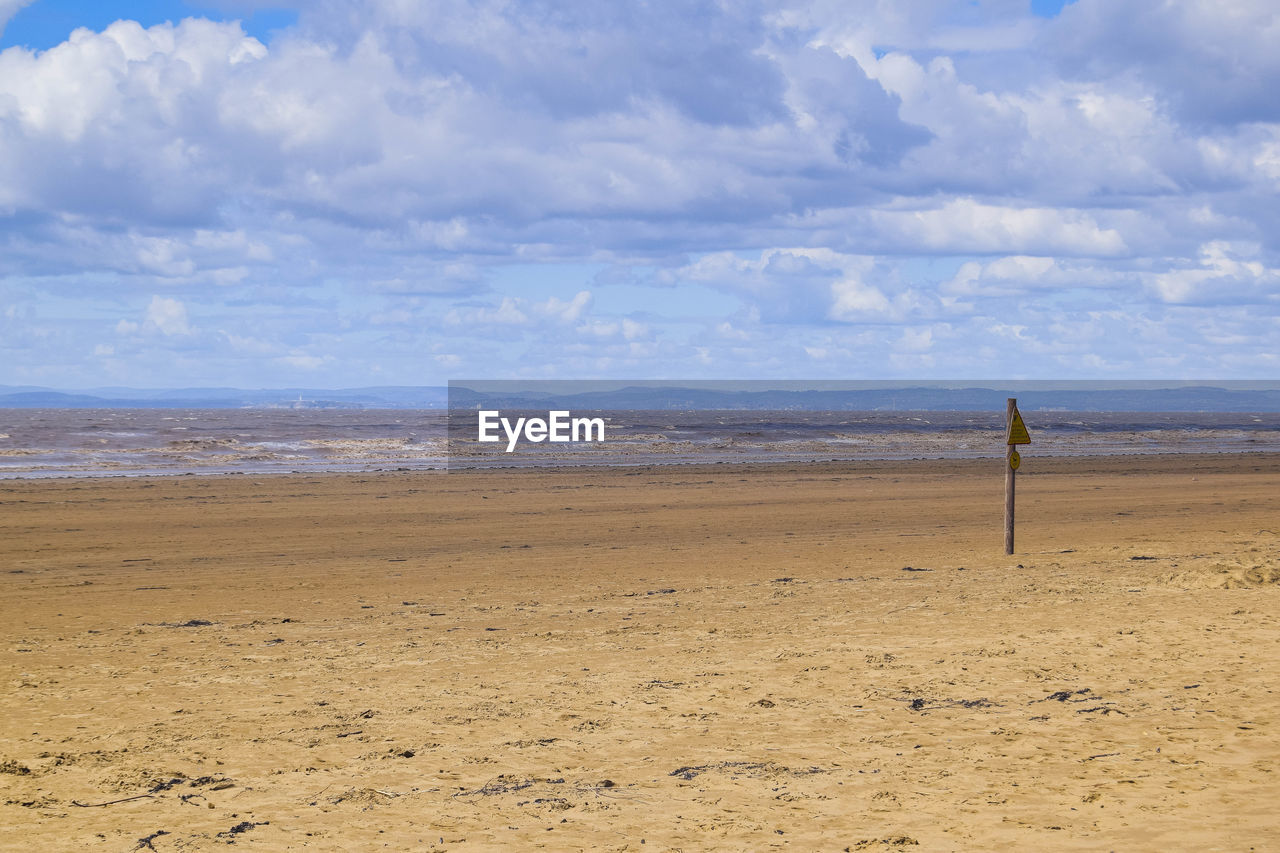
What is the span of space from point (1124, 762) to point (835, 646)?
3.41m

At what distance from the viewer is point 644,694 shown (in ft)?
25.3

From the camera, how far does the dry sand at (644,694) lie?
529 cm

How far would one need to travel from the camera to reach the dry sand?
5289 mm

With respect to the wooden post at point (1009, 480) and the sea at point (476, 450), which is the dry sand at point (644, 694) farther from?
the sea at point (476, 450)

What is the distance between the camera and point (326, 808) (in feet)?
18.1

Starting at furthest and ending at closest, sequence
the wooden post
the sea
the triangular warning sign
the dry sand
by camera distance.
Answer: the sea
the wooden post
the triangular warning sign
the dry sand

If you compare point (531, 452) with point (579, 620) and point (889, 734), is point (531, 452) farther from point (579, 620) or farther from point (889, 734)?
point (889, 734)

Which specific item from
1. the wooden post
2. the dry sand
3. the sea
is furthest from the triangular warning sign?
the sea

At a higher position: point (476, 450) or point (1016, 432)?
point (1016, 432)

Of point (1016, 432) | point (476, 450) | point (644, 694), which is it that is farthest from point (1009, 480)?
point (476, 450)

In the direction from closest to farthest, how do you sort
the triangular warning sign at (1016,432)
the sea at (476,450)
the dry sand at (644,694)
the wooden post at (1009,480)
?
the dry sand at (644,694)
the triangular warning sign at (1016,432)
the wooden post at (1009,480)
the sea at (476,450)

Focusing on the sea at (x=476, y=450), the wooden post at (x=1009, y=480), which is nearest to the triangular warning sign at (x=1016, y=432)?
the wooden post at (x=1009, y=480)

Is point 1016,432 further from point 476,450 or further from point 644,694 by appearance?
point 476,450

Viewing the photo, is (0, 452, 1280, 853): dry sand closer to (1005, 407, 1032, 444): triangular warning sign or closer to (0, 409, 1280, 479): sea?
(1005, 407, 1032, 444): triangular warning sign
